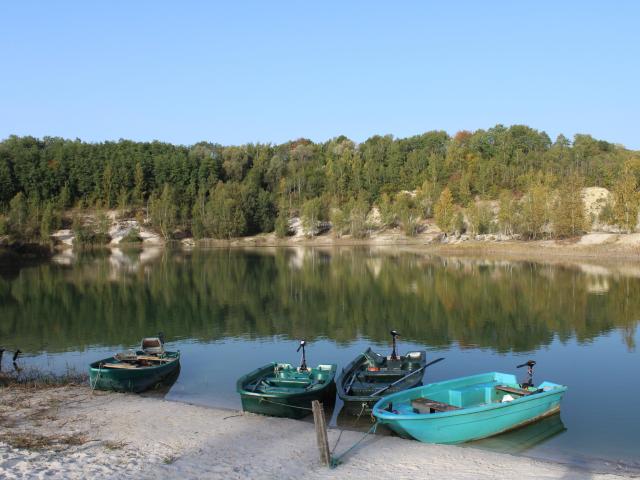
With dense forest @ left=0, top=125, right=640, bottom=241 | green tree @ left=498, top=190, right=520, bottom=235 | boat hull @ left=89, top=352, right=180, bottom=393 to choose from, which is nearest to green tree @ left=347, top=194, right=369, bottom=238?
dense forest @ left=0, top=125, right=640, bottom=241

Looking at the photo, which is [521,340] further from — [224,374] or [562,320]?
[224,374]

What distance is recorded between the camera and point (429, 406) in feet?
48.3

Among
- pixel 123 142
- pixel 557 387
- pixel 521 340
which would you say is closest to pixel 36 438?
pixel 557 387

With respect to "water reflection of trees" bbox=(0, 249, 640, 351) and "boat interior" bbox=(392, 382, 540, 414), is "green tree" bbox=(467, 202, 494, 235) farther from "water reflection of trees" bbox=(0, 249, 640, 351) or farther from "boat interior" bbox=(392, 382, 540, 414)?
"boat interior" bbox=(392, 382, 540, 414)

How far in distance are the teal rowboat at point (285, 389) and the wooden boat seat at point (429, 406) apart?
3.16 m

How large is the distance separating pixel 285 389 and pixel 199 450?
15.1ft

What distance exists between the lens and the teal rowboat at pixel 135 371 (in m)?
18.9

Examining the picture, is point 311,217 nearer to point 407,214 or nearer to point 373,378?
point 407,214

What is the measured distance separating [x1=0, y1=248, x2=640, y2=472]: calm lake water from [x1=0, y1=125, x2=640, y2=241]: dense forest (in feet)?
155

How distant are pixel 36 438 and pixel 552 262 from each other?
62.2m

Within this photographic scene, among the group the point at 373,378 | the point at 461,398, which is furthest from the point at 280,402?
the point at 461,398

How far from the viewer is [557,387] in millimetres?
16047

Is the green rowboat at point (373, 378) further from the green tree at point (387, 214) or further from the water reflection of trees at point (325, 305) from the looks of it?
the green tree at point (387, 214)

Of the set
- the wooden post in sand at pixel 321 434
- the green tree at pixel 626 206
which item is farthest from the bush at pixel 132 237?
the wooden post in sand at pixel 321 434
